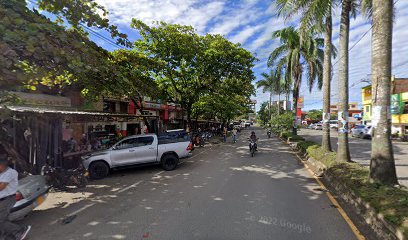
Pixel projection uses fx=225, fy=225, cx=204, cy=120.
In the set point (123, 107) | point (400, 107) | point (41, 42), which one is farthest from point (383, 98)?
point (400, 107)

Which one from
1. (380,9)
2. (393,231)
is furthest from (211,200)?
(380,9)

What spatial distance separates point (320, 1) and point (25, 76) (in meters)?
9.71

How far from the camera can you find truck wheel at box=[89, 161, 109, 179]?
8.88m

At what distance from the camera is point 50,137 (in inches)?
347

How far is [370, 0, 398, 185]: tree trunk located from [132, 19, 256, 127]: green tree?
381 inches

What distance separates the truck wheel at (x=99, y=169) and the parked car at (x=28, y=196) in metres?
3.66

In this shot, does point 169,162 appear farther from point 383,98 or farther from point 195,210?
point 383,98

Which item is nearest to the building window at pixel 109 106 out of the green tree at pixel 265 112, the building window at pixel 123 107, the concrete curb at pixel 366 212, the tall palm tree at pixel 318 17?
the building window at pixel 123 107

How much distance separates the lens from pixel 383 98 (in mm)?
5469

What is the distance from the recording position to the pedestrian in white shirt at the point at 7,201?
12.3 feet

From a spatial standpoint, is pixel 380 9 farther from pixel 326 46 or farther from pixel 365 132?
pixel 365 132

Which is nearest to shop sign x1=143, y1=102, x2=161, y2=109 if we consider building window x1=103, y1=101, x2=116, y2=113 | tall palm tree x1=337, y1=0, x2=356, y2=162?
building window x1=103, y1=101, x2=116, y2=113

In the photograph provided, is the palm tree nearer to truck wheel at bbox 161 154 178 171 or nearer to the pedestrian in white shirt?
truck wheel at bbox 161 154 178 171

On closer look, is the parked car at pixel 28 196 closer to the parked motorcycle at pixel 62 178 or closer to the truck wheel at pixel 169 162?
the parked motorcycle at pixel 62 178
